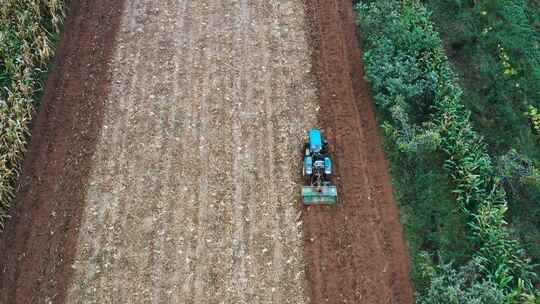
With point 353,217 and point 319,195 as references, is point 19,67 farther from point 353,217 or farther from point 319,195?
point 353,217

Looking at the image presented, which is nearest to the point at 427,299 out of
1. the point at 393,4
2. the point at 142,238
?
the point at 142,238

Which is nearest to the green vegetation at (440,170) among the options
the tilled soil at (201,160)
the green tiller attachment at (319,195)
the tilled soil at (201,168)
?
the tilled soil at (201,168)

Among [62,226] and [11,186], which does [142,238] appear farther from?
[11,186]

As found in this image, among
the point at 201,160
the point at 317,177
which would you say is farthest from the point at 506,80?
the point at 201,160

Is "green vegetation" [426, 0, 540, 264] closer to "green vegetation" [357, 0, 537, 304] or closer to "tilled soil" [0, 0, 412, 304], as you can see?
"green vegetation" [357, 0, 537, 304]

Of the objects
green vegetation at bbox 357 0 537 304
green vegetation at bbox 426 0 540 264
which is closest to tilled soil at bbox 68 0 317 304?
green vegetation at bbox 357 0 537 304

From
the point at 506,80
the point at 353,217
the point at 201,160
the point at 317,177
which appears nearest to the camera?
the point at 353,217
